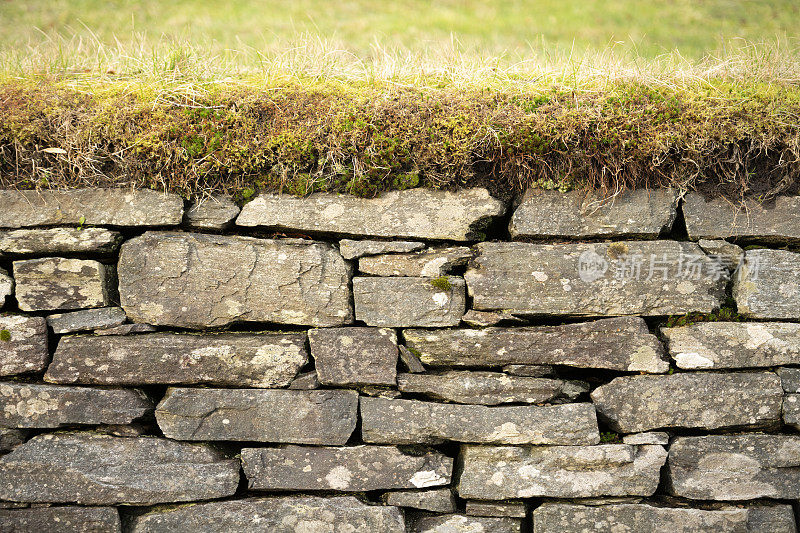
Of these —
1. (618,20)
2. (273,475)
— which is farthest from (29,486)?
(618,20)

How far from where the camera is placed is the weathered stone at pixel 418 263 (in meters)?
3.13

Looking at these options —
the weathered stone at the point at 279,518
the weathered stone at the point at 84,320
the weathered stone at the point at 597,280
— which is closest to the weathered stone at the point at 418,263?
the weathered stone at the point at 597,280

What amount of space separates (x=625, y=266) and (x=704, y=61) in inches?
69.5

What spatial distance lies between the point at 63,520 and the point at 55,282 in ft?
4.55

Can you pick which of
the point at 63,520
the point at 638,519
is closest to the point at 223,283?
the point at 63,520

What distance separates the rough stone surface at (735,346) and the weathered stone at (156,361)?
2.42m

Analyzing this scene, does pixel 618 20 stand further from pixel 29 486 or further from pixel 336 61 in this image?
pixel 29 486

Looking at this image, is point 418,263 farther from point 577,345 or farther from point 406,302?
point 577,345

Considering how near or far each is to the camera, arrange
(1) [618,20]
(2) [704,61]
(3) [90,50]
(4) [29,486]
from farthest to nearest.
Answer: (1) [618,20], (3) [90,50], (2) [704,61], (4) [29,486]

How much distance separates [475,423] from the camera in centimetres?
307

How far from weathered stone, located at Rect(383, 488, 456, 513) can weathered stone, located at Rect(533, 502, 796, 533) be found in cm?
53

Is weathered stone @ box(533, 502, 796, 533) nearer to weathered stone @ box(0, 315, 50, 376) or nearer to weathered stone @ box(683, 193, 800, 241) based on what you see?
weathered stone @ box(683, 193, 800, 241)

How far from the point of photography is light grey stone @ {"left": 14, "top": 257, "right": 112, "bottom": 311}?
3.09m

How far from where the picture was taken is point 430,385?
312 centimetres
